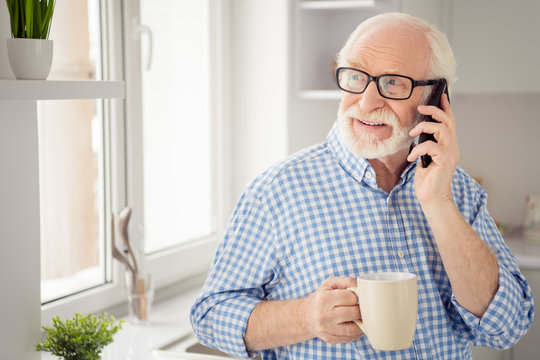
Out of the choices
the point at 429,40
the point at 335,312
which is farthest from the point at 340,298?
the point at 429,40

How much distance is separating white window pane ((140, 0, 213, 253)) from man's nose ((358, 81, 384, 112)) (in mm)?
1078

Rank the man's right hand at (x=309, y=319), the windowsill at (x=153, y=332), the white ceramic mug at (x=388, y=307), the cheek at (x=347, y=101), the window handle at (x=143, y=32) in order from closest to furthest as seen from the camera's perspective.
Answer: the white ceramic mug at (x=388, y=307)
the man's right hand at (x=309, y=319)
the cheek at (x=347, y=101)
the windowsill at (x=153, y=332)
the window handle at (x=143, y=32)

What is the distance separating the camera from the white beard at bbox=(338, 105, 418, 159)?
1319 millimetres

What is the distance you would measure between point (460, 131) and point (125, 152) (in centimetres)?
152

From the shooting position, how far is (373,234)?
1.32 metres

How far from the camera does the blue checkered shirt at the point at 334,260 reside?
4.17 ft

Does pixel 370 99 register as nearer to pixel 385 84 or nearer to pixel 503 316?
pixel 385 84

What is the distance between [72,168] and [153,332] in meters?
0.53

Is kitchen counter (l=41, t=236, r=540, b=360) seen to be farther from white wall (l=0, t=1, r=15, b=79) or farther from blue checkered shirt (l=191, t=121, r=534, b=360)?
white wall (l=0, t=1, r=15, b=79)

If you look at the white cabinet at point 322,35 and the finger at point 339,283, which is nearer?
the finger at point 339,283

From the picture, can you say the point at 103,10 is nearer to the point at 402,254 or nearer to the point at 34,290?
the point at 34,290

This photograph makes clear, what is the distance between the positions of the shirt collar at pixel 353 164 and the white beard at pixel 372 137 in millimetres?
27

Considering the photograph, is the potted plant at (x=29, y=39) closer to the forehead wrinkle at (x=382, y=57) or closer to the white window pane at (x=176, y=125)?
the forehead wrinkle at (x=382, y=57)

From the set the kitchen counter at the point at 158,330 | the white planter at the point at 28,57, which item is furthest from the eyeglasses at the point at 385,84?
the kitchen counter at the point at 158,330
